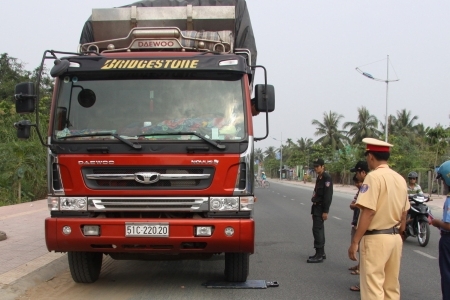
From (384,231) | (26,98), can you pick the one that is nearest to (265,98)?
(384,231)

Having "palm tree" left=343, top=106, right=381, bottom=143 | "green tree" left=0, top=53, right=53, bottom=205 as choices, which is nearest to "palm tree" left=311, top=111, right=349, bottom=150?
"palm tree" left=343, top=106, right=381, bottom=143

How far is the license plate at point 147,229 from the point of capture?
17.8 feet

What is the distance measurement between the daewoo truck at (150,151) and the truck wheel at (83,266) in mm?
45

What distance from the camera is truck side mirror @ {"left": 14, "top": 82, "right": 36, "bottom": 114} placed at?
5.72 m

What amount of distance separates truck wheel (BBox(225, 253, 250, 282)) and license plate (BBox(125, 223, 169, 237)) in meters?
1.20

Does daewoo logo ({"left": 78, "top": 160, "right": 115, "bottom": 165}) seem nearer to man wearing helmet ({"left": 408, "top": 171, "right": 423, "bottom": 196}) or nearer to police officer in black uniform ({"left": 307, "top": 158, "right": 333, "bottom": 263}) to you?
police officer in black uniform ({"left": 307, "top": 158, "right": 333, "bottom": 263})

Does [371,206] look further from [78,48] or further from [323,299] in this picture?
[78,48]

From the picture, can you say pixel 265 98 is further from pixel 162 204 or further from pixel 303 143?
pixel 303 143

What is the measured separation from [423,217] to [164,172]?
649cm

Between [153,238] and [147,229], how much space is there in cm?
12

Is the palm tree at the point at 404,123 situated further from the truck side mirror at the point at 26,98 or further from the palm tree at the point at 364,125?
the truck side mirror at the point at 26,98

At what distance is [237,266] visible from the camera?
6336 mm

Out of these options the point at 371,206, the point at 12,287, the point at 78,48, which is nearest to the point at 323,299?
the point at 371,206

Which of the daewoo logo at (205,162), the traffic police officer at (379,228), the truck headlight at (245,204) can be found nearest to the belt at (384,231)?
the traffic police officer at (379,228)
